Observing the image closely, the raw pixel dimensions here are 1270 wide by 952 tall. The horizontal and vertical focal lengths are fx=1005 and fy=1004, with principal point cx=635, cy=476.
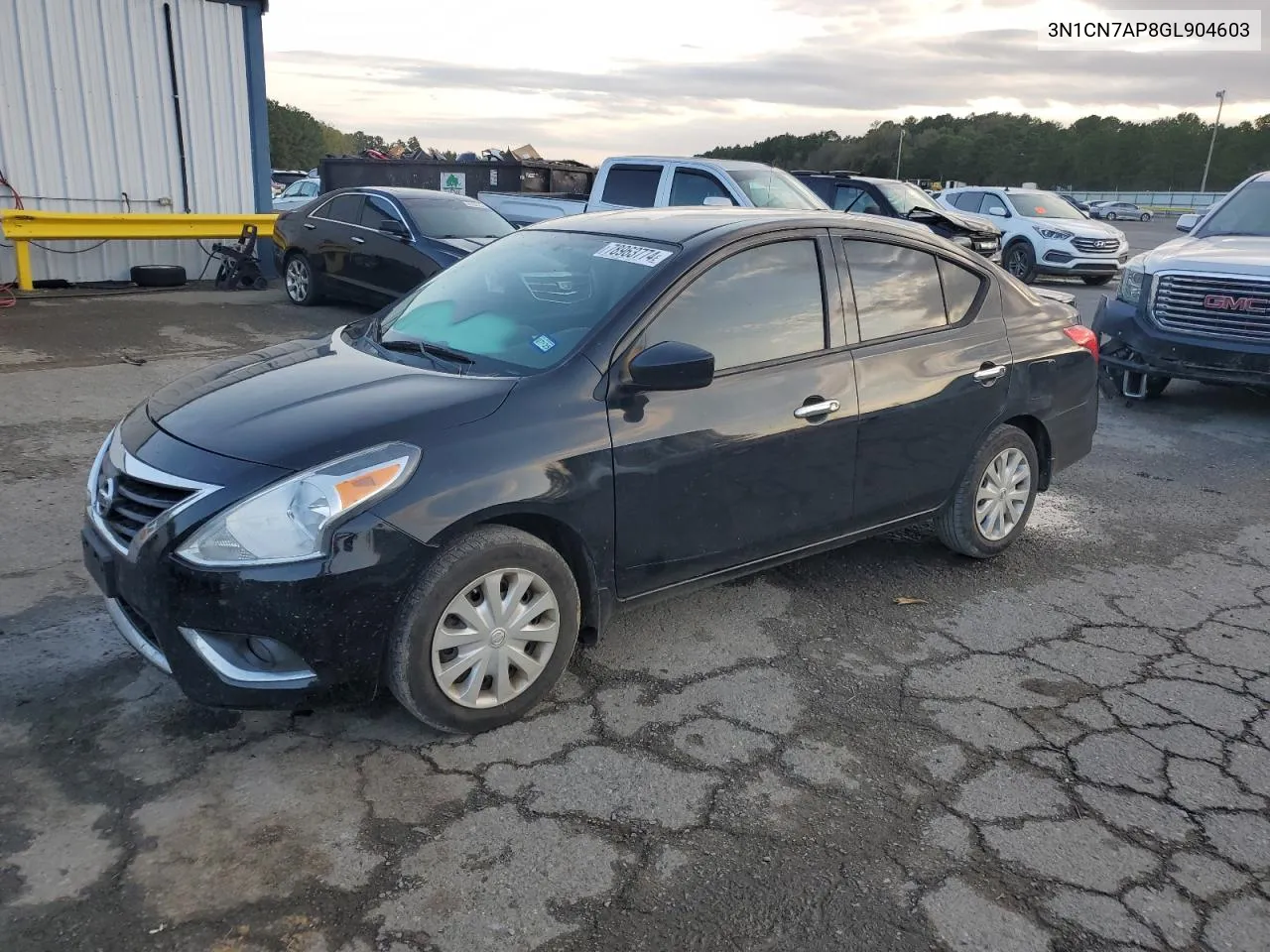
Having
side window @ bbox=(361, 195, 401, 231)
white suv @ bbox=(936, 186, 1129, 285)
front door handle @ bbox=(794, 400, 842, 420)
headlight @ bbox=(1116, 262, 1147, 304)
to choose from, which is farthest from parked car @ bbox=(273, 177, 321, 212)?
front door handle @ bbox=(794, 400, 842, 420)

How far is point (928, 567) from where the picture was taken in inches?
193

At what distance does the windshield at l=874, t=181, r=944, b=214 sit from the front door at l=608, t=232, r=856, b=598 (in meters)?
12.0

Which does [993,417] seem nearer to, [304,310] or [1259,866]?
[1259,866]

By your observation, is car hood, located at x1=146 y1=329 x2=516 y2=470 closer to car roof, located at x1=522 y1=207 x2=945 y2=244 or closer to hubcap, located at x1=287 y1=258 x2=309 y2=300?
car roof, located at x1=522 y1=207 x2=945 y2=244

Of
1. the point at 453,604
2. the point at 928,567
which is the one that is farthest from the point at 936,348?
the point at 453,604

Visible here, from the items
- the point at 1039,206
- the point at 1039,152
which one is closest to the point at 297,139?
the point at 1039,152

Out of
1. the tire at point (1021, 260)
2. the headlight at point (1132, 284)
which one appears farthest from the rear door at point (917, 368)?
the tire at point (1021, 260)

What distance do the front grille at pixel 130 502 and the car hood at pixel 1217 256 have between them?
24.9 ft

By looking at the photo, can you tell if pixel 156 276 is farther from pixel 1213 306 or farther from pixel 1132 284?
pixel 1213 306

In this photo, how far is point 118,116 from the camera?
1214 centimetres

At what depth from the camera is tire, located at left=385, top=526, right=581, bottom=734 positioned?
304 cm

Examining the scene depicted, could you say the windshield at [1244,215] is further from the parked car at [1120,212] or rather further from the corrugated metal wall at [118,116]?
the parked car at [1120,212]

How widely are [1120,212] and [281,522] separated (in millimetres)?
60247

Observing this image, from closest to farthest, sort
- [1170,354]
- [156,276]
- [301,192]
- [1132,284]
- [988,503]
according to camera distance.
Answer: [988,503]
[1170,354]
[1132,284]
[156,276]
[301,192]
